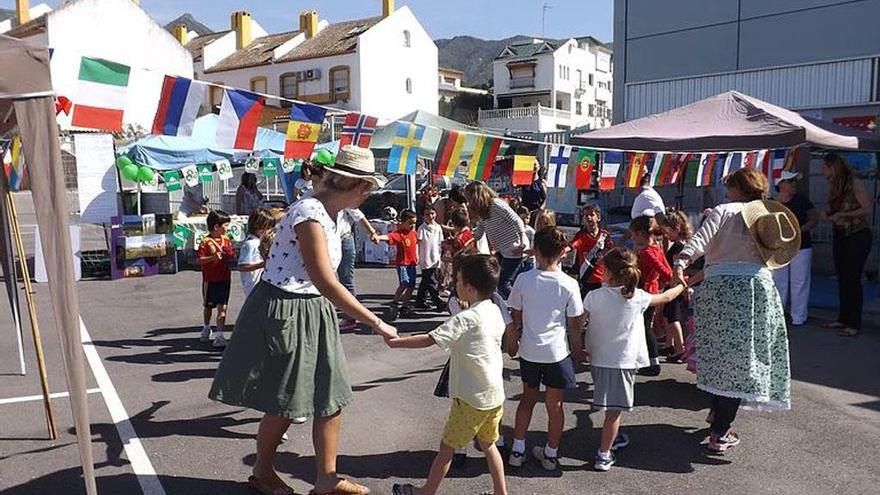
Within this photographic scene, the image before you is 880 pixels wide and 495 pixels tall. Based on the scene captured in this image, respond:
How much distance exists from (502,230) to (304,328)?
367 centimetres

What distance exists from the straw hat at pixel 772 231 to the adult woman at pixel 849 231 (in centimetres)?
382

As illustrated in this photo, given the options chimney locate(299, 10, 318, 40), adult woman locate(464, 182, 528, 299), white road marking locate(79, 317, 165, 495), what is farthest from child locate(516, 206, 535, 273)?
chimney locate(299, 10, 318, 40)

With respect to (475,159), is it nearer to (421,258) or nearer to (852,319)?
(421,258)

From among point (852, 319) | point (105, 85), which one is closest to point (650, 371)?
point (852, 319)

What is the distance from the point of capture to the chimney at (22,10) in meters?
43.9

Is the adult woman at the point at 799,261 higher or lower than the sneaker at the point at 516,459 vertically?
higher

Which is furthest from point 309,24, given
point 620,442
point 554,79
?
point 620,442

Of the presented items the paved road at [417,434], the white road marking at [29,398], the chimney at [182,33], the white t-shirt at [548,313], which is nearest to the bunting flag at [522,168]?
the paved road at [417,434]

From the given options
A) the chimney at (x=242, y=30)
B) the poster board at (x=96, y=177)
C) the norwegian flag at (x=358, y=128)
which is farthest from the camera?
the chimney at (x=242, y=30)

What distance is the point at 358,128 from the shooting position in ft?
24.9

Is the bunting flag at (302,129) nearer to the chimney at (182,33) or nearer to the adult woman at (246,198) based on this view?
the adult woman at (246,198)

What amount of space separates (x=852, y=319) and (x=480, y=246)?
4.19 m

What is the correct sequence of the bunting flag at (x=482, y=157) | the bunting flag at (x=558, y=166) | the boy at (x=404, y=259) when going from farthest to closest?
the bunting flag at (x=558, y=166), the boy at (x=404, y=259), the bunting flag at (x=482, y=157)

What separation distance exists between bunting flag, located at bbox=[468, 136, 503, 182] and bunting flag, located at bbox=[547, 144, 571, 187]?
0.95m
